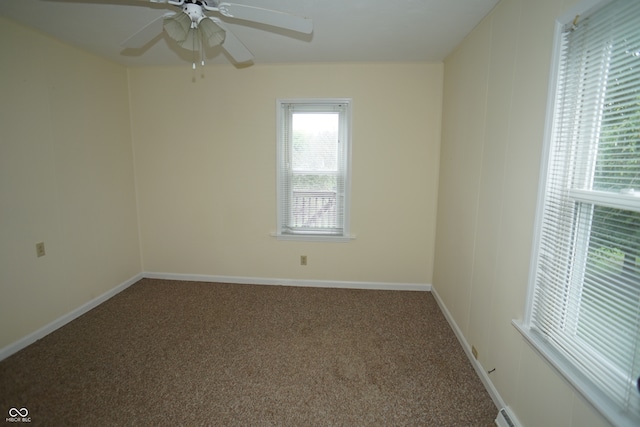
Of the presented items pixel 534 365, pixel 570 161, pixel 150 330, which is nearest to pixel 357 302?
pixel 534 365

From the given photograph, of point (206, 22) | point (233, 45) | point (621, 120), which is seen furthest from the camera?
point (233, 45)

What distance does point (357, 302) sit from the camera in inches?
115

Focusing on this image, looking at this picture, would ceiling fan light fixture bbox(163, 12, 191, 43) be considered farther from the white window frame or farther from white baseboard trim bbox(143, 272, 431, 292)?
white baseboard trim bbox(143, 272, 431, 292)

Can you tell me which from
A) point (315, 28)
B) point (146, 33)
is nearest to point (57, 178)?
point (146, 33)

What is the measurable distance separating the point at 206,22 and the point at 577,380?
97.4 inches

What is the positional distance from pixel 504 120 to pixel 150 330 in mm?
3195

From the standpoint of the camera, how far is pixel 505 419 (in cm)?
148

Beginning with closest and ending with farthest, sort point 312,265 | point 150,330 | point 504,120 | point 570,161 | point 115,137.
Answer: point 570,161
point 504,120
point 150,330
point 115,137
point 312,265

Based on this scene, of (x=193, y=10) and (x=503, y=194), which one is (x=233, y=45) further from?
(x=503, y=194)

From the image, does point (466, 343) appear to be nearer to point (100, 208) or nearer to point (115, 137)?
point (100, 208)

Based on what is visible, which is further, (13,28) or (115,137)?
(115,137)

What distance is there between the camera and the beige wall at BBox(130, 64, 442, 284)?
2.97m

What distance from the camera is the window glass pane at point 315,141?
3053 millimetres

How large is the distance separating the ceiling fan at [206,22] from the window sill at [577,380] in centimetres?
196
